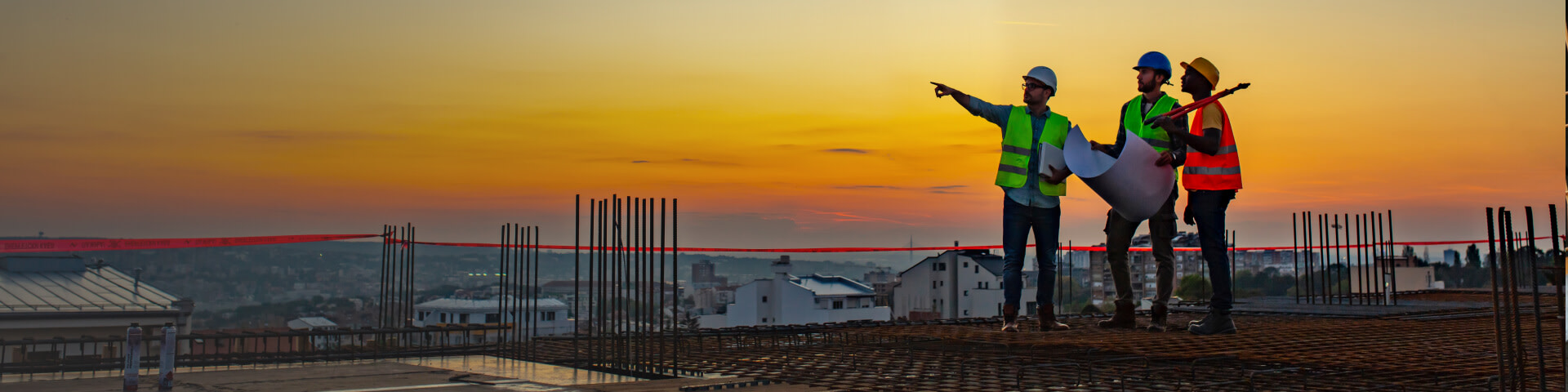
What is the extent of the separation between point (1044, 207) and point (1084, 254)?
97385mm

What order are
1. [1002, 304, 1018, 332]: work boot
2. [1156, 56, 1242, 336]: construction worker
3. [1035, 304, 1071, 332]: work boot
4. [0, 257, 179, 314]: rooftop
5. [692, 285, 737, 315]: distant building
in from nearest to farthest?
[1156, 56, 1242, 336]: construction worker < [1002, 304, 1018, 332]: work boot < [1035, 304, 1071, 332]: work boot < [0, 257, 179, 314]: rooftop < [692, 285, 737, 315]: distant building

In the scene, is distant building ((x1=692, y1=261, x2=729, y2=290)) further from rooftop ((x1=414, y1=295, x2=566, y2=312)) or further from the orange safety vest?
the orange safety vest

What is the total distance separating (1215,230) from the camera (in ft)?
23.7

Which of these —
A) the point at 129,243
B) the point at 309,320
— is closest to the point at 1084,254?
the point at 309,320

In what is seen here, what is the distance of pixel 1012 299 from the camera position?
749cm

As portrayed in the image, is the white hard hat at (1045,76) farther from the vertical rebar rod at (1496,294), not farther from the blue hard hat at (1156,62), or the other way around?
the vertical rebar rod at (1496,294)

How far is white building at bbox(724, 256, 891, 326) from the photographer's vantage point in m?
51.2

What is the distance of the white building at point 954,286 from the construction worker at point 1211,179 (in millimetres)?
42917

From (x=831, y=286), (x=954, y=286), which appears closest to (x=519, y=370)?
(x=954, y=286)

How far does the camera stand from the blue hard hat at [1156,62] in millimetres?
7109

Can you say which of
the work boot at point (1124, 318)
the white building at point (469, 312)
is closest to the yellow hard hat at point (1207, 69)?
the work boot at point (1124, 318)

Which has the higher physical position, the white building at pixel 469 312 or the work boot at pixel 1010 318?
the work boot at pixel 1010 318

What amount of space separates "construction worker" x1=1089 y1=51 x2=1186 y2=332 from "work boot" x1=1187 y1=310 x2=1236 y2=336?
235mm

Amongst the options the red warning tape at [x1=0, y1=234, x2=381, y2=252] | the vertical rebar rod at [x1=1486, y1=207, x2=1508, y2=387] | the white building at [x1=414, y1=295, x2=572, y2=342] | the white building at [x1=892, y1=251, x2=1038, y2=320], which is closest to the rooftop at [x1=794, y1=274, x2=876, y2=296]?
the white building at [x1=892, y1=251, x2=1038, y2=320]
